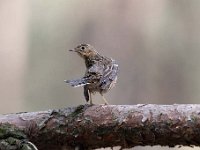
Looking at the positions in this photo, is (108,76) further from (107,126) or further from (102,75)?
(107,126)

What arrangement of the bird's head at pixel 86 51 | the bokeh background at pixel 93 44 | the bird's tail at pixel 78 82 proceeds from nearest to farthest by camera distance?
the bird's tail at pixel 78 82, the bird's head at pixel 86 51, the bokeh background at pixel 93 44

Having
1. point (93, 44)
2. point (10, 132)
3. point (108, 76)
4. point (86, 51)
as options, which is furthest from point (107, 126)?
point (93, 44)

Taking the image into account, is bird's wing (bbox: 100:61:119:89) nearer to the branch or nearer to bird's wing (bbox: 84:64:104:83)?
bird's wing (bbox: 84:64:104:83)

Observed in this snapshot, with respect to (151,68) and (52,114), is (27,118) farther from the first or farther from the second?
(151,68)

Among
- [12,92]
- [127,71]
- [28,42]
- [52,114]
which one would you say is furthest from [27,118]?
[28,42]

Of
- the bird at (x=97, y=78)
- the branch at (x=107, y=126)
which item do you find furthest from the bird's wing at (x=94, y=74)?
the branch at (x=107, y=126)

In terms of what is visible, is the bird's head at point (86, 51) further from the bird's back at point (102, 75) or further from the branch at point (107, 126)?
the branch at point (107, 126)
